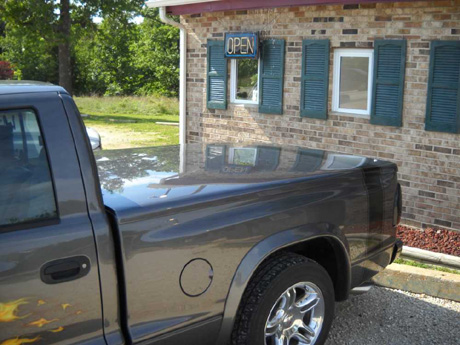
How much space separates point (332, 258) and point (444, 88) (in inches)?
157

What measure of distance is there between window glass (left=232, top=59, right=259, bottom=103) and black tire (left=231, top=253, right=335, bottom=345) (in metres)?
6.11

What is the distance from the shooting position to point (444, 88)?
7316mm

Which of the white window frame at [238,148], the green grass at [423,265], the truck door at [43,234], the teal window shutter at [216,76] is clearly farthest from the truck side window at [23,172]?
the teal window shutter at [216,76]

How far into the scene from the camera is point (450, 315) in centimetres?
500

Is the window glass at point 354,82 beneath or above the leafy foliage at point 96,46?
beneath

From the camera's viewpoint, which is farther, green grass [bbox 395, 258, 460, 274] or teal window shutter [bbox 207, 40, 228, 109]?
teal window shutter [bbox 207, 40, 228, 109]

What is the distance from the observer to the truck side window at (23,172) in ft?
8.82

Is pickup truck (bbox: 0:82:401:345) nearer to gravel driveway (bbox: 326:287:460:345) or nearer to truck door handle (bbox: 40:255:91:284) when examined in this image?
truck door handle (bbox: 40:255:91:284)

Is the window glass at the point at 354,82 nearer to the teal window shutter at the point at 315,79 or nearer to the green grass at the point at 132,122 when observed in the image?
the teal window shutter at the point at 315,79

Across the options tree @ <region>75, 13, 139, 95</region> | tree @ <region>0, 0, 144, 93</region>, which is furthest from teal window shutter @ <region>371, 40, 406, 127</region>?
tree @ <region>75, 13, 139, 95</region>

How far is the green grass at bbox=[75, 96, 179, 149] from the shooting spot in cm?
1482

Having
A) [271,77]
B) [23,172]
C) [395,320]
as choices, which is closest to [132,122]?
[271,77]

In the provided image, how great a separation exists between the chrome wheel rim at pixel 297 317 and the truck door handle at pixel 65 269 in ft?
4.14

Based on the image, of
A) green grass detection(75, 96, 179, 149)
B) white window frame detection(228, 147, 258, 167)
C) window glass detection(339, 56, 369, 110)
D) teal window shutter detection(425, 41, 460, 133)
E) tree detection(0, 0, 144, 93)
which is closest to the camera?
white window frame detection(228, 147, 258, 167)
